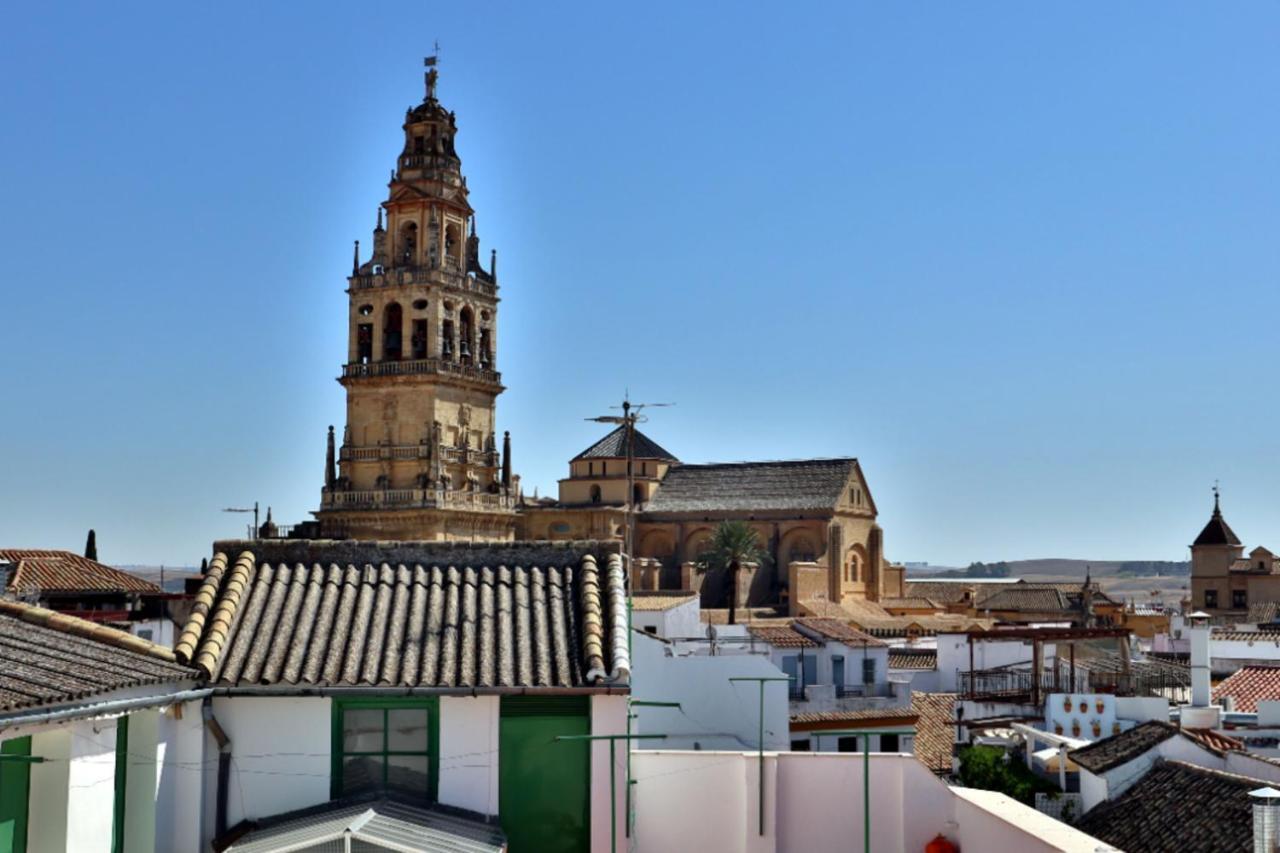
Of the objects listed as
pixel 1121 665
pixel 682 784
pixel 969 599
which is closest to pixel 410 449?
pixel 1121 665

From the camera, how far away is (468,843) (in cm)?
1175

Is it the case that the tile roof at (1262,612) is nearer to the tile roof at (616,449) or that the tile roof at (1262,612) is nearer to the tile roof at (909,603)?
the tile roof at (909,603)

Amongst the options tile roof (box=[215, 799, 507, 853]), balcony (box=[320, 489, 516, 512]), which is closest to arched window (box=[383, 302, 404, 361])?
balcony (box=[320, 489, 516, 512])

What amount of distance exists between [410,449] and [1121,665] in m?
29.0

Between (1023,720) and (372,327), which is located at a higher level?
(372,327)

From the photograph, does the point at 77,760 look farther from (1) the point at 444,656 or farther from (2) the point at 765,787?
(2) the point at 765,787

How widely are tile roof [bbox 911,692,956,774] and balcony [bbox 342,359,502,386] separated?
91.6 ft

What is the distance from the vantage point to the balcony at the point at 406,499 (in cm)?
5922

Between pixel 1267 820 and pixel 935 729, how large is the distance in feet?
64.1

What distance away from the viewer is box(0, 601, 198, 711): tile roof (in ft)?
33.5

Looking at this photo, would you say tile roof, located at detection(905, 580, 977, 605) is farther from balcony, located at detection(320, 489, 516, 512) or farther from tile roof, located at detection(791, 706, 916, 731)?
tile roof, located at detection(791, 706, 916, 731)

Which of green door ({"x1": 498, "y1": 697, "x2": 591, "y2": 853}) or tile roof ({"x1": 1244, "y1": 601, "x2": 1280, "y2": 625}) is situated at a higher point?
tile roof ({"x1": 1244, "y1": 601, "x2": 1280, "y2": 625})

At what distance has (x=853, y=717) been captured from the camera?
104 ft

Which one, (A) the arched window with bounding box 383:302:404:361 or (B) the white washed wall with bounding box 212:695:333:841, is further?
(A) the arched window with bounding box 383:302:404:361
